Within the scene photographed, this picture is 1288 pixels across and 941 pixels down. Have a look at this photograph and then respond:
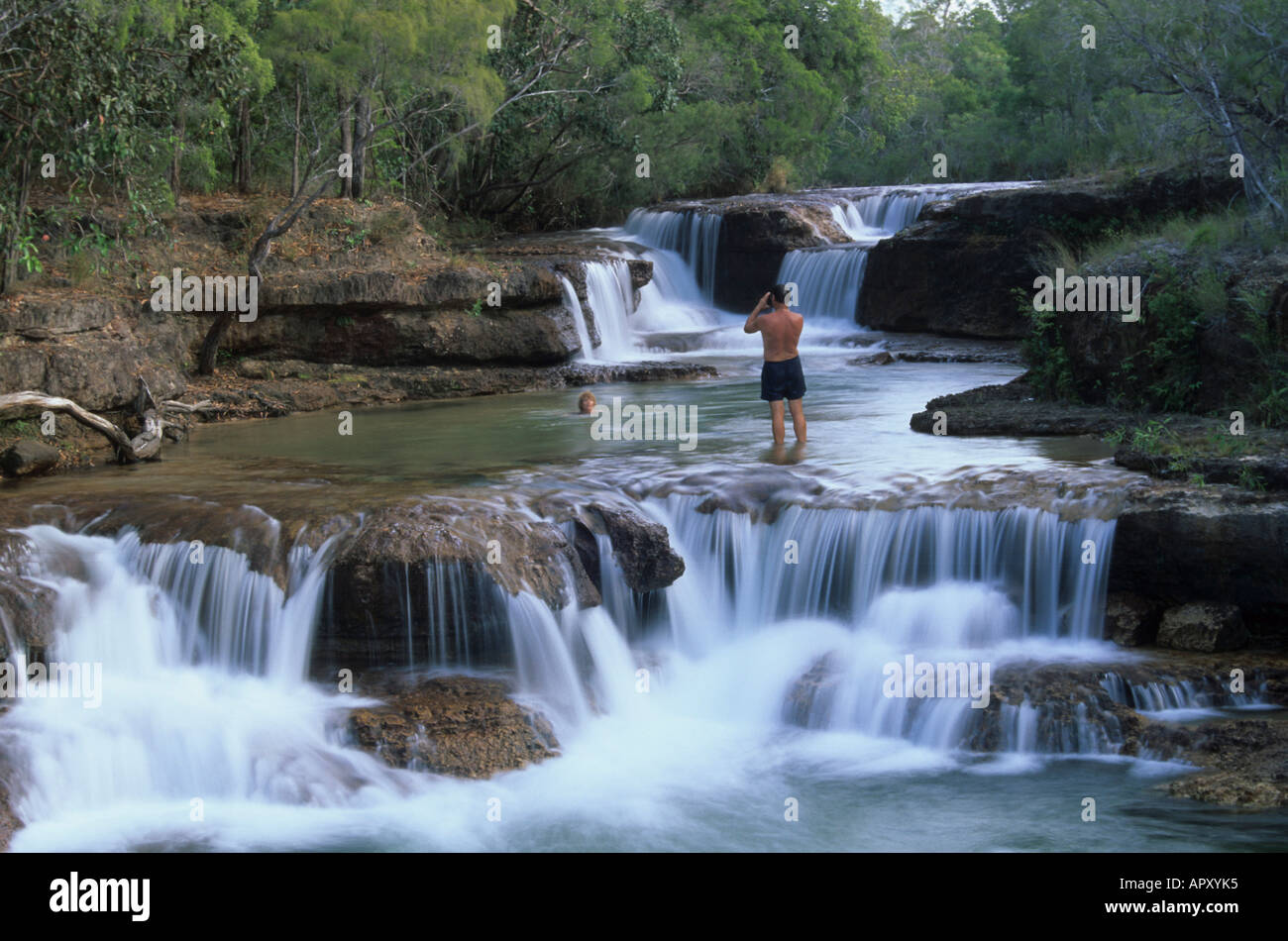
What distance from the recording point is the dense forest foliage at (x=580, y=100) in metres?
15.4

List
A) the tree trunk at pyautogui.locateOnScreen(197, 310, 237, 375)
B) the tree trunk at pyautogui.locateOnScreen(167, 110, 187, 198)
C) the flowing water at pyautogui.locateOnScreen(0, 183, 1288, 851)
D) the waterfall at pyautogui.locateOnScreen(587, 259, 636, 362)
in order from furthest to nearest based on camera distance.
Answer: the waterfall at pyautogui.locateOnScreen(587, 259, 636, 362)
the tree trunk at pyautogui.locateOnScreen(167, 110, 187, 198)
the tree trunk at pyautogui.locateOnScreen(197, 310, 237, 375)
the flowing water at pyautogui.locateOnScreen(0, 183, 1288, 851)

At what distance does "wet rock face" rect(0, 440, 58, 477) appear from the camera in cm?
1227

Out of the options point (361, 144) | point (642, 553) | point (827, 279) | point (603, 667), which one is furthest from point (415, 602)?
point (827, 279)

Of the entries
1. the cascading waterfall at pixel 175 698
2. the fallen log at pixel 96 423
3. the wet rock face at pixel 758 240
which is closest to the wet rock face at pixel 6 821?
the cascading waterfall at pixel 175 698

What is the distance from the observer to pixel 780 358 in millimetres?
12711

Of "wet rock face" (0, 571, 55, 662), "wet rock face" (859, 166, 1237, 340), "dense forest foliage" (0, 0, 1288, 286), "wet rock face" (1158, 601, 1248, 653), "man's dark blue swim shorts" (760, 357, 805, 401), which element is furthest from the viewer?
"wet rock face" (859, 166, 1237, 340)

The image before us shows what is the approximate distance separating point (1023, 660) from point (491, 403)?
10097mm

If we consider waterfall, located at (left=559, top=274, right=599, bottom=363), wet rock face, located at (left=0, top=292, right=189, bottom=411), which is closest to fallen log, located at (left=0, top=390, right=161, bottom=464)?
wet rock face, located at (left=0, top=292, right=189, bottom=411)

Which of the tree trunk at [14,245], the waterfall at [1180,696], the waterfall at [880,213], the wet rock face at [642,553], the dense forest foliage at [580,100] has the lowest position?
the waterfall at [1180,696]

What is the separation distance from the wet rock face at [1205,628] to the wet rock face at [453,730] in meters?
4.49

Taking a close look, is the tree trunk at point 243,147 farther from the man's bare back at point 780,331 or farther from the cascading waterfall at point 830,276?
the man's bare back at point 780,331

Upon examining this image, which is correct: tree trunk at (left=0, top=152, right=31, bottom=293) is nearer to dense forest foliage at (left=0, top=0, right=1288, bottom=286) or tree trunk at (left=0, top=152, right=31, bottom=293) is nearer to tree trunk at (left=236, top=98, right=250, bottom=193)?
dense forest foliage at (left=0, top=0, right=1288, bottom=286)

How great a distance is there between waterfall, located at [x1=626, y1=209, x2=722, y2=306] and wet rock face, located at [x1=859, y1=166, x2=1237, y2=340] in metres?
3.76

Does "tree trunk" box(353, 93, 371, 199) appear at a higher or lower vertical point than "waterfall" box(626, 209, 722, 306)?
higher
